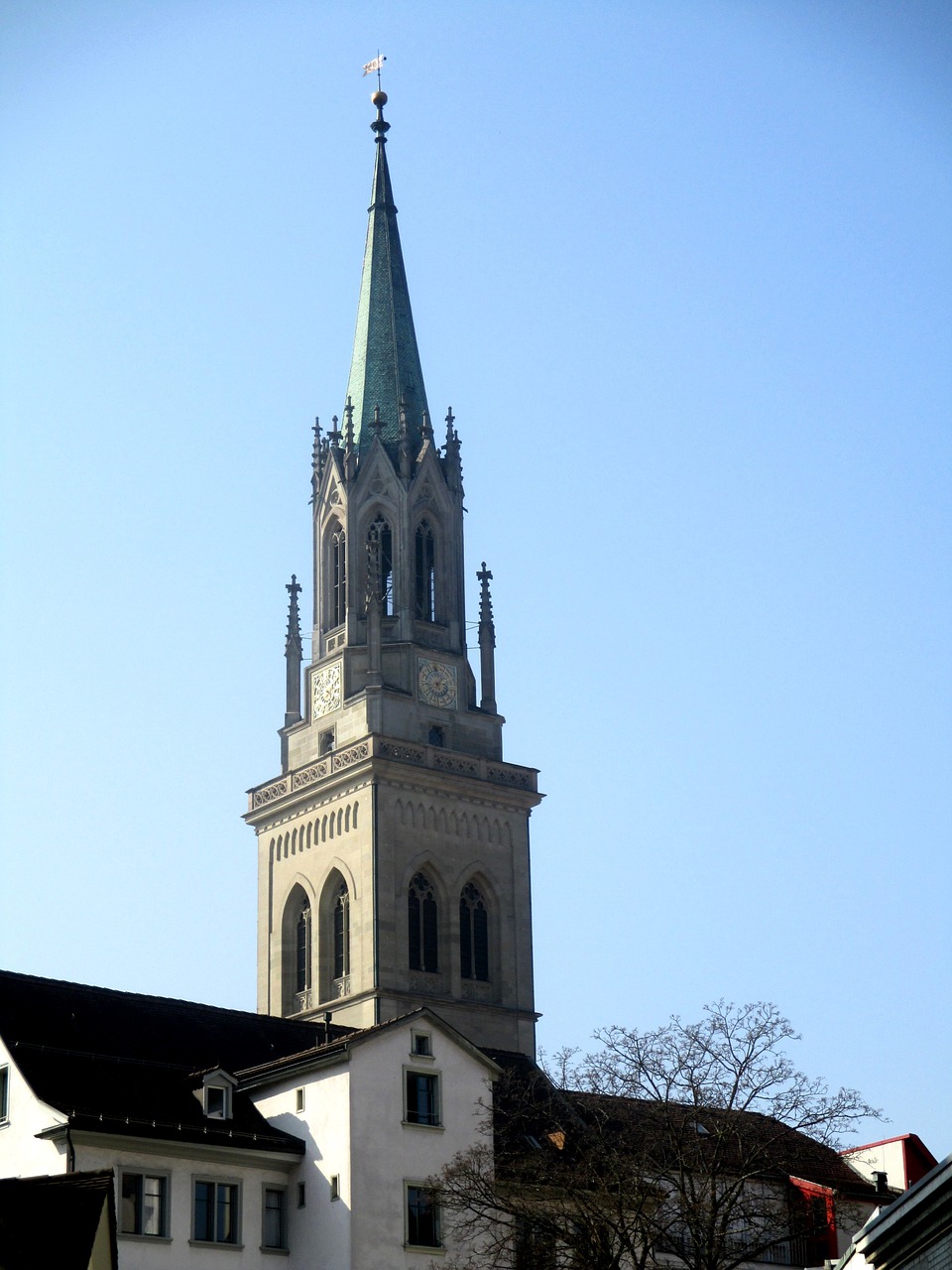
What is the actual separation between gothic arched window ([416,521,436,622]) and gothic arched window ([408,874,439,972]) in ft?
39.0

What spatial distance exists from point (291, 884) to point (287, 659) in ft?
31.3

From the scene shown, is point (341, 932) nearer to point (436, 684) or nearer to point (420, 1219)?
point (436, 684)

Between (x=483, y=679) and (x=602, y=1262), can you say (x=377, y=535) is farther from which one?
(x=602, y=1262)

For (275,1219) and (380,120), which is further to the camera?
(380,120)

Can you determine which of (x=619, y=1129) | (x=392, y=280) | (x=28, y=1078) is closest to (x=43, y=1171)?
(x=28, y=1078)

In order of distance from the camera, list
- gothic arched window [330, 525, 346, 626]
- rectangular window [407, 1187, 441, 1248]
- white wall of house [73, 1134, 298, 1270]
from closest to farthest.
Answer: white wall of house [73, 1134, 298, 1270], rectangular window [407, 1187, 441, 1248], gothic arched window [330, 525, 346, 626]

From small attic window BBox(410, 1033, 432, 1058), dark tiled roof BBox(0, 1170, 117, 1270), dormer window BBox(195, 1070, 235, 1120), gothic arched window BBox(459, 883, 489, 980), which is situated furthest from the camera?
gothic arched window BBox(459, 883, 489, 980)

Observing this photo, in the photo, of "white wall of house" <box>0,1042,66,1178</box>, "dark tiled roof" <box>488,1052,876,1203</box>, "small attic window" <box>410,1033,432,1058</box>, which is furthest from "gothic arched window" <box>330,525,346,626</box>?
"white wall of house" <box>0,1042,66,1178</box>

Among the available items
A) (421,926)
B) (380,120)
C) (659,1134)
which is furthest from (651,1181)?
(380,120)

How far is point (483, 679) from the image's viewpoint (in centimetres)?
9362

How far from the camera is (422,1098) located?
56.4 meters

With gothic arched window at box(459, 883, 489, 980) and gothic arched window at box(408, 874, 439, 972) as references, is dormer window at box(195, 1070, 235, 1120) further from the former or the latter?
gothic arched window at box(459, 883, 489, 980)

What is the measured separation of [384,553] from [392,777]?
11.6m

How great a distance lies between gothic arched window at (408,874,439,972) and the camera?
8556 centimetres
